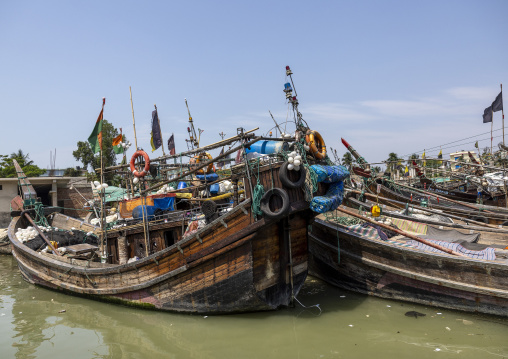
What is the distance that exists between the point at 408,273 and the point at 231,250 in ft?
12.8

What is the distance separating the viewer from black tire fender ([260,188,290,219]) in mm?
7445

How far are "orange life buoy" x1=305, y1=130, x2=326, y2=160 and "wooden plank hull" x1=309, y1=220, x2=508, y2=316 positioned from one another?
6.54ft

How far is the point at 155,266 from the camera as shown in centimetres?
849

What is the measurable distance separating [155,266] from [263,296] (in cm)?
253

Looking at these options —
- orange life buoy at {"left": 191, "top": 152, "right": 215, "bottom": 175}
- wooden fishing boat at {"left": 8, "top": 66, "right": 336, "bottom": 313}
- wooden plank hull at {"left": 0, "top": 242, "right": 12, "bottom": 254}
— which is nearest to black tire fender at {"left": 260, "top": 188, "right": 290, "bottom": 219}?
wooden fishing boat at {"left": 8, "top": 66, "right": 336, "bottom": 313}

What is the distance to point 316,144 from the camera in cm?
886

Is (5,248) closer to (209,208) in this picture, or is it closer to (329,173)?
(209,208)

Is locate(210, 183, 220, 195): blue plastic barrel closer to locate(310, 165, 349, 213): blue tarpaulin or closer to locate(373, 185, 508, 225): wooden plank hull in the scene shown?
locate(310, 165, 349, 213): blue tarpaulin

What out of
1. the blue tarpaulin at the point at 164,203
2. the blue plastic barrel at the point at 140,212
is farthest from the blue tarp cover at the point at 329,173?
the blue plastic barrel at the point at 140,212

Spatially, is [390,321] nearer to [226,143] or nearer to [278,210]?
[278,210]

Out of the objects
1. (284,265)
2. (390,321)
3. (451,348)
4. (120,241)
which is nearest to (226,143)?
(284,265)

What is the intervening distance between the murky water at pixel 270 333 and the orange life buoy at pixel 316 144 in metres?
3.50

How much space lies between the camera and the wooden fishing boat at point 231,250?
25.2 ft

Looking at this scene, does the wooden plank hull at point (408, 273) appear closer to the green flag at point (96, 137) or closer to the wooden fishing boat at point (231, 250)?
the wooden fishing boat at point (231, 250)
